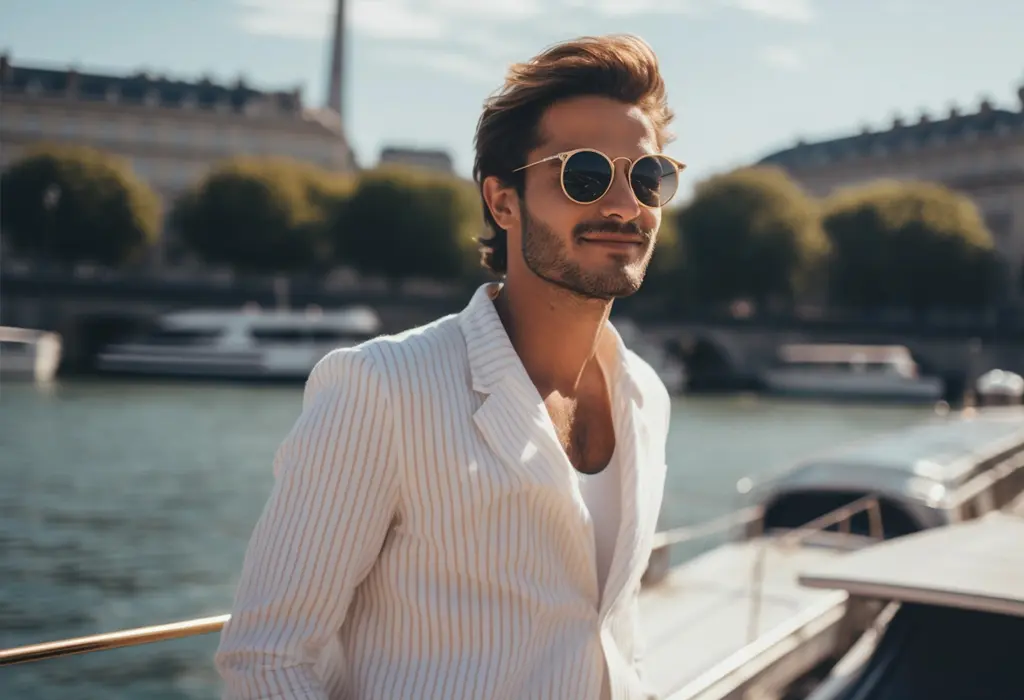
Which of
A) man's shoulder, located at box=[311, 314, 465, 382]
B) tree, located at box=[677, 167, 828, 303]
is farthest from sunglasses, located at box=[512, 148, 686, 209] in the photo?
tree, located at box=[677, 167, 828, 303]

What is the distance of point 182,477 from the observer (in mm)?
21109

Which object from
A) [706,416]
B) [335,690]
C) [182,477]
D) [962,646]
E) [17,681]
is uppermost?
[335,690]

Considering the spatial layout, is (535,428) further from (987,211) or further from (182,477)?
(987,211)

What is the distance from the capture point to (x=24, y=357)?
4216 cm

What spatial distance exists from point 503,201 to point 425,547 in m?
0.54

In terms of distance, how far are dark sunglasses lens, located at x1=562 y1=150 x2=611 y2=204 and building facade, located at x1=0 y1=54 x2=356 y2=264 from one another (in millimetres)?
69491

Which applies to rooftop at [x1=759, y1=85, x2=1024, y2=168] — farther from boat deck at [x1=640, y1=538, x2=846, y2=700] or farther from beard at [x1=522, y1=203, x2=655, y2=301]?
beard at [x1=522, y1=203, x2=655, y2=301]

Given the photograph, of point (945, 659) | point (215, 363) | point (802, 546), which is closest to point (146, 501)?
point (802, 546)

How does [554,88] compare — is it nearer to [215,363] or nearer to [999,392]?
[999,392]

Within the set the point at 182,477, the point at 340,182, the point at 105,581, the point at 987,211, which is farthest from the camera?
the point at 987,211

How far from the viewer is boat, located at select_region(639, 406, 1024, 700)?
5.23 m

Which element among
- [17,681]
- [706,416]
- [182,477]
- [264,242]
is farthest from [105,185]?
[17,681]

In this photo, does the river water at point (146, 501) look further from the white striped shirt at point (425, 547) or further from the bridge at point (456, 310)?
the bridge at point (456, 310)

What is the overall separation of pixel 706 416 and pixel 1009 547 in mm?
34212
